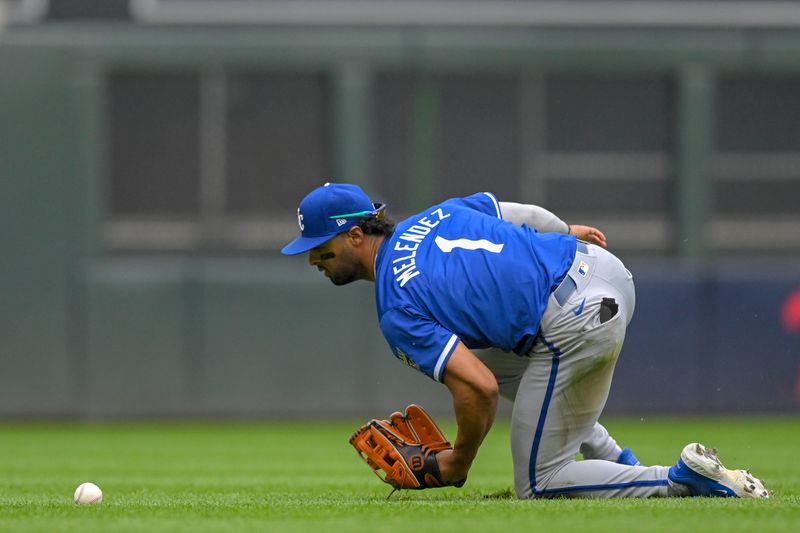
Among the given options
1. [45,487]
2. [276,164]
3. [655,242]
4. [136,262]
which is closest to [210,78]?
[276,164]

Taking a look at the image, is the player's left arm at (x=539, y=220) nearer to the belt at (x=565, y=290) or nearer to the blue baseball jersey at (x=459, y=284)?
the blue baseball jersey at (x=459, y=284)

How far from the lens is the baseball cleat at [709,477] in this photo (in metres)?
5.85

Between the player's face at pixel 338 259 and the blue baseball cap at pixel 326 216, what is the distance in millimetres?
44

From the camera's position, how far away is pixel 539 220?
22.1ft

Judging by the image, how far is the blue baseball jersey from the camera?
577 cm

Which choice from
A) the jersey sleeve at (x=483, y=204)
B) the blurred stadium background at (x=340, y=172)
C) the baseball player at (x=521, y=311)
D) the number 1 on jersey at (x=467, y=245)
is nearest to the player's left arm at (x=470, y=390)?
the baseball player at (x=521, y=311)

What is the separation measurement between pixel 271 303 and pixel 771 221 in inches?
196

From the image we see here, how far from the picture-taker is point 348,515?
18.2ft

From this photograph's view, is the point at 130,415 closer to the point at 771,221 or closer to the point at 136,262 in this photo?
the point at 136,262

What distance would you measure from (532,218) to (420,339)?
1291 millimetres

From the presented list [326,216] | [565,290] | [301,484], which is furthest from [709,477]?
[301,484]

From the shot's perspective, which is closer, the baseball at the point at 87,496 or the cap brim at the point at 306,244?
the cap brim at the point at 306,244

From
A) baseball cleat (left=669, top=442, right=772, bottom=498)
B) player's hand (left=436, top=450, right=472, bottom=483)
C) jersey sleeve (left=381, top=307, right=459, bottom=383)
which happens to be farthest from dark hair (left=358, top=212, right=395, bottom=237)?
baseball cleat (left=669, top=442, right=772, bottom=498)

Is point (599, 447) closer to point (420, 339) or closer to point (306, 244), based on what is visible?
point (420, 339)
